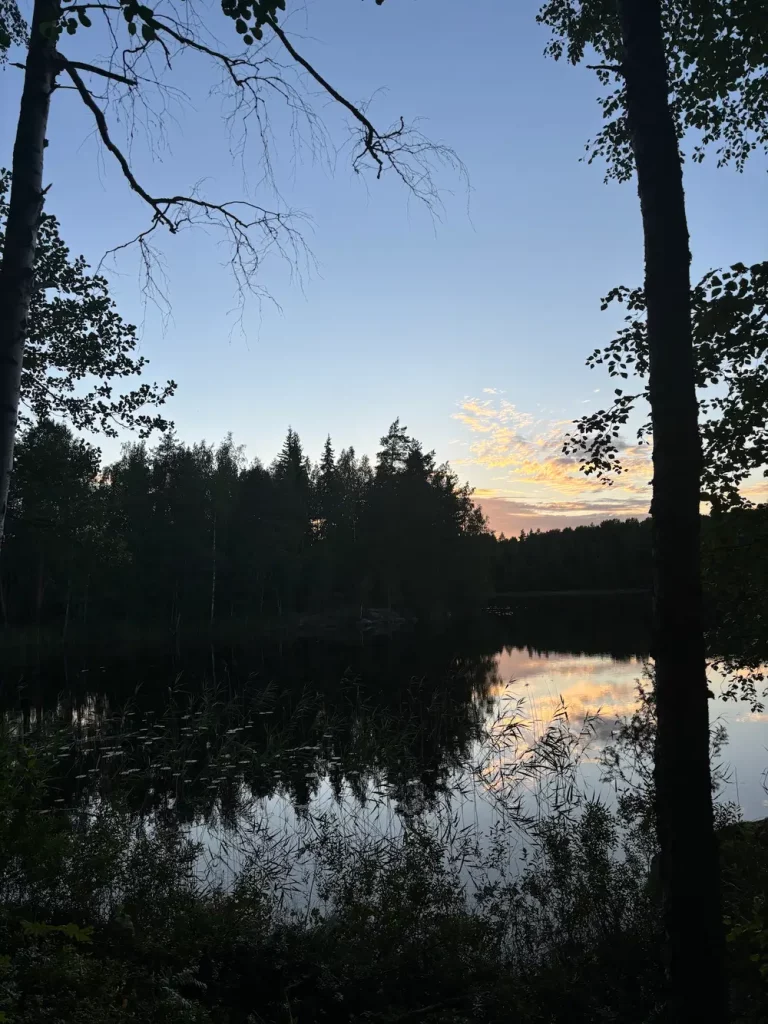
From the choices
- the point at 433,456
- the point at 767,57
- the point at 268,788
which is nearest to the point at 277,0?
the point at 767,57

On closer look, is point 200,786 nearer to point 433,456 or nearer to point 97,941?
point 97,941

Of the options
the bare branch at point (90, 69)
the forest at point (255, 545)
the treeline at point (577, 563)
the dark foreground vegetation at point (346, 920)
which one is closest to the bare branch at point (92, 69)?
the bare branch at point (90, 69)

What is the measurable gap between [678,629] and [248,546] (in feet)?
162

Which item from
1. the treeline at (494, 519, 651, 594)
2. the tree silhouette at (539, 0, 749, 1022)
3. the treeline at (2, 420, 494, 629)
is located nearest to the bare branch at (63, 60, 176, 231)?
the tree silhouette at (539, 0, 749, 1022)

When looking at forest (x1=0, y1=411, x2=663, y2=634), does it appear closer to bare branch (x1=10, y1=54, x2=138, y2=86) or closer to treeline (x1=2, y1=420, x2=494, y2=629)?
treeline (x1=2, y1=420, x2=494, y2=629)

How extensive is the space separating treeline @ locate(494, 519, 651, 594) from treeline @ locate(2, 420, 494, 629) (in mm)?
53117

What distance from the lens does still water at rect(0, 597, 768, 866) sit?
9336 millimetres

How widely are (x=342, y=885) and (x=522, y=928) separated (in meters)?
1.65

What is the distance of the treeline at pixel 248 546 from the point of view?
4591cm

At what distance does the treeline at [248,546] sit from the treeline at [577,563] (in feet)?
174

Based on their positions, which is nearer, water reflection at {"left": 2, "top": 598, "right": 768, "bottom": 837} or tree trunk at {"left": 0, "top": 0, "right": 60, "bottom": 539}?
tree trunk at {"left": 0, "top": 0, "right": 60, "bottom": 539}

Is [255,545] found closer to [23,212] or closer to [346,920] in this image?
[346,920]

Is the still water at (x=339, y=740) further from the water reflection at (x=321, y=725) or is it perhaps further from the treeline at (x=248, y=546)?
the treeline at (x=248, y=546)

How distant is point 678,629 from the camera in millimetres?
3236
